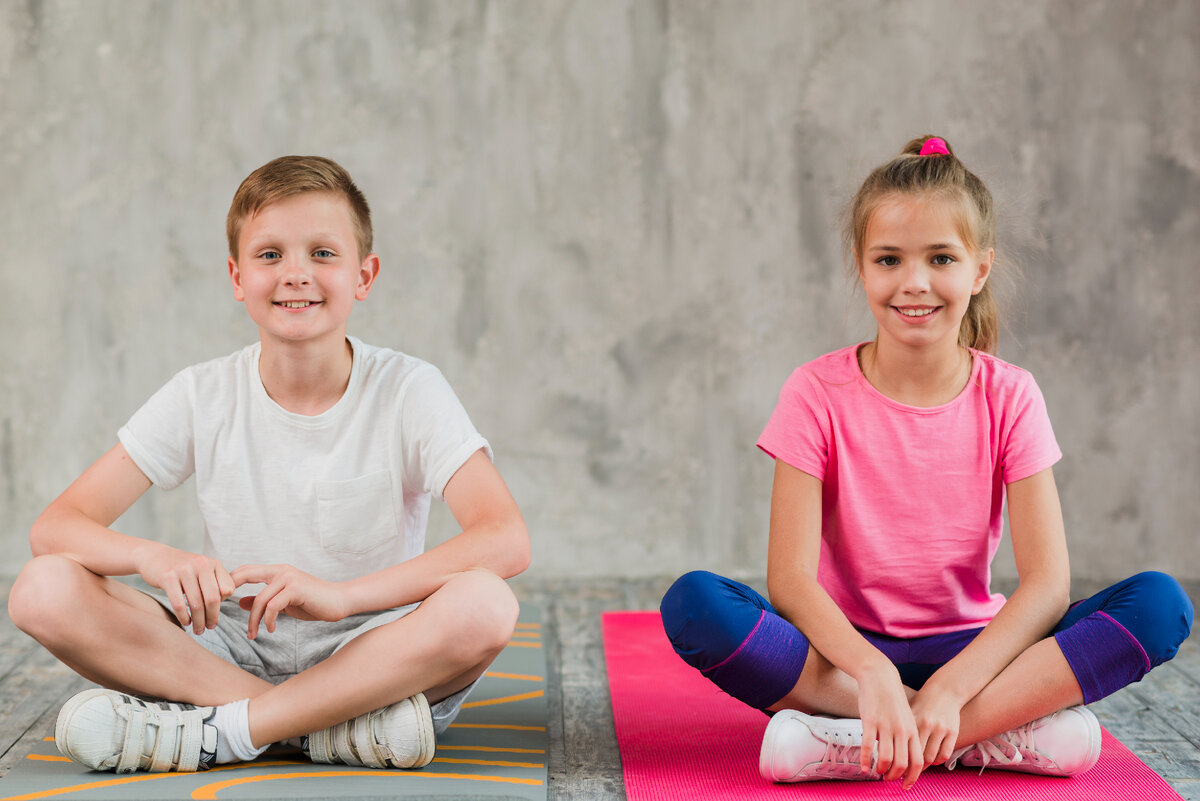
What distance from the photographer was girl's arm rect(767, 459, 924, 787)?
114 cm

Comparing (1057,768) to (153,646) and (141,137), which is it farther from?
(141,137)

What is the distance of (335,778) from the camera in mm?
1217

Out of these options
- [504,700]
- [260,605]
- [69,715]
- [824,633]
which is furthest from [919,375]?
[69,715]

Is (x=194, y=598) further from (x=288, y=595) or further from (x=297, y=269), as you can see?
(x=297, y=269)

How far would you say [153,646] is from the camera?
1.26 m

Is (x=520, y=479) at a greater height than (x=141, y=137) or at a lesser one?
lesser

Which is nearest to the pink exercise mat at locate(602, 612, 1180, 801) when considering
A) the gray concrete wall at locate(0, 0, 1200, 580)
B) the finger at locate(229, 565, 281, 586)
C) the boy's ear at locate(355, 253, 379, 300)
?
the finger at locate(229, 565, 281, 586)

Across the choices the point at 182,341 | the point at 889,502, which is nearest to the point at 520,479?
the point at 182,341

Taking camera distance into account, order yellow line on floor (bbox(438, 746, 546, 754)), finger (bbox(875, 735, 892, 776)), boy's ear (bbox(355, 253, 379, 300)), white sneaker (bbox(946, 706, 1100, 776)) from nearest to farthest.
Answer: finger (bbox(875, 735, 892, 776)) < white sneaker (bbox(946, 706, 1100, 776)) < yellow line on floor (bbox(438, 746, 546, 754)) < boy's ear (bbox(355, 253, 379, 300))

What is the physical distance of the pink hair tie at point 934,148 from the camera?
140 cm

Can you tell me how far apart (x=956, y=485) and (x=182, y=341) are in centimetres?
172

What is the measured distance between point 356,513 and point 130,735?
35 centimetres

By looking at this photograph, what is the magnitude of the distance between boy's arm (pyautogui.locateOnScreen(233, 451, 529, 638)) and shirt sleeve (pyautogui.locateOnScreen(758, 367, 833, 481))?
0.32 m

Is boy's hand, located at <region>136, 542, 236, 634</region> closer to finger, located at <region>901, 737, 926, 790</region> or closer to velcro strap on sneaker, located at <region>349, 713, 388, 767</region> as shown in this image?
velcro strap on sneaker, located at <region>349, 713, 388, 767</region>
